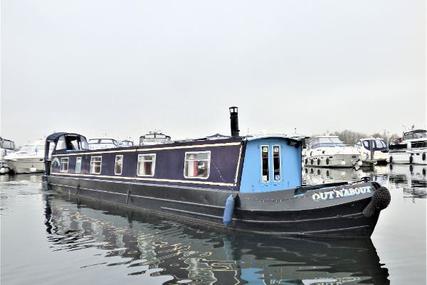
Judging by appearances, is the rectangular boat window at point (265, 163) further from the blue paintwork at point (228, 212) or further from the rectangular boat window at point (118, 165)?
the rectangular boat window at point (118, 165)

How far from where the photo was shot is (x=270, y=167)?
1151 centimetres

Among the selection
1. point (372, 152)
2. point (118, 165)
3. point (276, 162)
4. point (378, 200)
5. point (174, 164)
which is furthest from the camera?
point (372, 152)

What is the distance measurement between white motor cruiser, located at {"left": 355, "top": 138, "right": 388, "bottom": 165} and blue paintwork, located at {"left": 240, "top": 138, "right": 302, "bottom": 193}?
27601 millimetres

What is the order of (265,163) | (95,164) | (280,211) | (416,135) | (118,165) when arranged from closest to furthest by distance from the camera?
(280,211) < (265,163) < (118,165) < (95,164) < (416,135)

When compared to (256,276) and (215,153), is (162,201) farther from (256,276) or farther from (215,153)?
(256,276)

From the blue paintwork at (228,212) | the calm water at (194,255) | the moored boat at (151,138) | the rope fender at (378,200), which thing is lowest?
the calm water at (194,255)

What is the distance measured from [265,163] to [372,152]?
109 ft

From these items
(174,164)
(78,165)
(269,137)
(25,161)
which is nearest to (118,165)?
(174,164)

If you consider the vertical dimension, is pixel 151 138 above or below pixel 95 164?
above

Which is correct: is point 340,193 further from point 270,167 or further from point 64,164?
point 64,164

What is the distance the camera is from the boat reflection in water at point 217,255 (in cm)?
754

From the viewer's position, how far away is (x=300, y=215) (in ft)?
32.2


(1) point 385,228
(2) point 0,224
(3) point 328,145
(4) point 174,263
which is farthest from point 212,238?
(3) point 328,145

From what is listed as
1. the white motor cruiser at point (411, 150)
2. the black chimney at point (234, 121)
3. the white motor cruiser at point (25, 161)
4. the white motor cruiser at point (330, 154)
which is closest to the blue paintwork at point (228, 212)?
the black chimney at point (234, 121)
